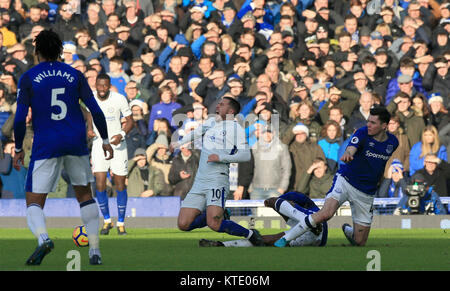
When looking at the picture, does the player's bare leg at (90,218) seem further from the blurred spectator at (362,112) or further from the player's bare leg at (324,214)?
the blurred spectator at (362,112)

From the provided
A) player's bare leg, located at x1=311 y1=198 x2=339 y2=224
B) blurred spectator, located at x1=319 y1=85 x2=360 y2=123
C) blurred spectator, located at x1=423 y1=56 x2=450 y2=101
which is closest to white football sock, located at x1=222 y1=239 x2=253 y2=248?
player's bare leg, located at x1=311 y1=198 x2=339 y2=224

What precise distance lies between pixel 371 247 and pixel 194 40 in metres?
11.3

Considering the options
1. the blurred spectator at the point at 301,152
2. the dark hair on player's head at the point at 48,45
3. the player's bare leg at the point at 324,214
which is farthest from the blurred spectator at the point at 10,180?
the dark hair on player's head at the point at 48,45

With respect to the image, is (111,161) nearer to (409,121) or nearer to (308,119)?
(308,119)

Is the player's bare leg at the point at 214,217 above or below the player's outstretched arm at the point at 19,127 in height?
below

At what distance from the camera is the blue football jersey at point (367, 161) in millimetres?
14875

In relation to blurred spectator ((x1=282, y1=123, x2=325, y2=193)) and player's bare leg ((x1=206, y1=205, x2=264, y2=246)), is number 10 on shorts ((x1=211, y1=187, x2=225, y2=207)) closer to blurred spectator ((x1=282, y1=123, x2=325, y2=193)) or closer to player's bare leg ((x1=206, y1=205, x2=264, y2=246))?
player's bare leg ((x1=206, y1=205, x2=264, y2=246))

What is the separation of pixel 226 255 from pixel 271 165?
A: 7789mm

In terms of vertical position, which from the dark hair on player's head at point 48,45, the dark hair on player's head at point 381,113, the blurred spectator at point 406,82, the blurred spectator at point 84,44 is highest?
the blurred spectator at point 84,44

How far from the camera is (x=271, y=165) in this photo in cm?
2095

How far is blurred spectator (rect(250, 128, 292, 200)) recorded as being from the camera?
68.8 ft

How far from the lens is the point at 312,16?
2531cm
